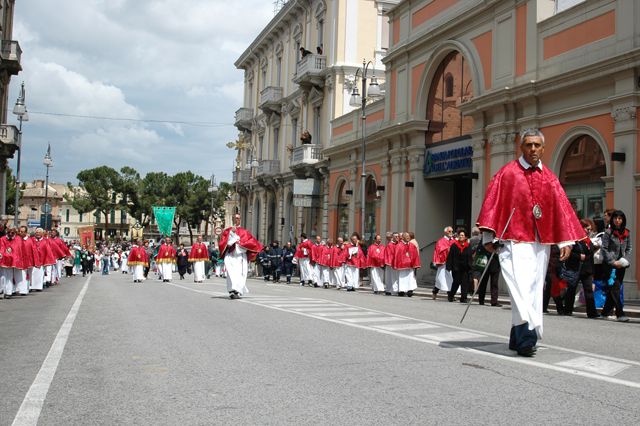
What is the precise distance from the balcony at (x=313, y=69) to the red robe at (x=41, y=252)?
71.3 feet

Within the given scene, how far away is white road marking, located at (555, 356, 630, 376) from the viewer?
22.1 feet

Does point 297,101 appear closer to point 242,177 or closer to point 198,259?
point 242,177

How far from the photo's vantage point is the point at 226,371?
6.62m

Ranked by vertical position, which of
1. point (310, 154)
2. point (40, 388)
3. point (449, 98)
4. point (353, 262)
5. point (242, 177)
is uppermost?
point (242, 177)

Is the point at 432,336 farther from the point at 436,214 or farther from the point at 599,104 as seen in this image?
the point at 436,214

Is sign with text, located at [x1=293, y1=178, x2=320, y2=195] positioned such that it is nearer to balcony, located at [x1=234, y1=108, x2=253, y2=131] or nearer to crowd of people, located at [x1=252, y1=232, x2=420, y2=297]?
crowd of people, located at [x1=252, y1=232, x2=420, y2=297]

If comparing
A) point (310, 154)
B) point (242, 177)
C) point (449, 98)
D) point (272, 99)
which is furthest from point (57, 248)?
point (242, 177)

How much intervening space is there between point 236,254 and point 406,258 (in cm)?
687

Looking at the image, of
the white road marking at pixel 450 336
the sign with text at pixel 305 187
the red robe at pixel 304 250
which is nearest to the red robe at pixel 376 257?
the red robe at pixel 304 250

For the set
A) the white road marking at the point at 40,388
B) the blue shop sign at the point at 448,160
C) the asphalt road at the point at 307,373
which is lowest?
the white road marking at the point at 40,388

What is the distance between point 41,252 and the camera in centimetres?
2133

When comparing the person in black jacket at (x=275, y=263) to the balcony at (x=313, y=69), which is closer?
the person in black jacket at (x=275, y=263)

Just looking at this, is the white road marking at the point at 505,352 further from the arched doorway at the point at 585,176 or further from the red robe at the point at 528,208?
the arched doorway at the point at 585,176

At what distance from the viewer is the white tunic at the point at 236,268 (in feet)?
55.0
